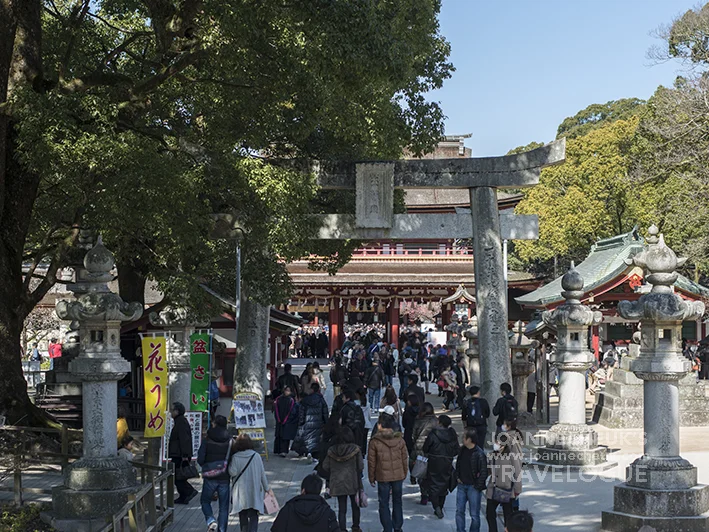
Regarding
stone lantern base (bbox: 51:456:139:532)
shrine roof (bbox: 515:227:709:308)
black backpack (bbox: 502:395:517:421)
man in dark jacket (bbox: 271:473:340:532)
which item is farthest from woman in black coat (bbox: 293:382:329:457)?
shrine roof (bbox: 515:227:709:308)

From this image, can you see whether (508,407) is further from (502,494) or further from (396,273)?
(396,273)

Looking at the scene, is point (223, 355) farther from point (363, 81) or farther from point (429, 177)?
point (363, 81)

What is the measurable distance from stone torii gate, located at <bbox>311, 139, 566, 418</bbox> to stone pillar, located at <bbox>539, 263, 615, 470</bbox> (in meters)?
2.81

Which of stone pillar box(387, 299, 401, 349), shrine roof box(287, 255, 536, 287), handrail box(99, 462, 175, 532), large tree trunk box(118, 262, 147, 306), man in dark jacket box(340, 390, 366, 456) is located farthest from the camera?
stone pillar box(387, 299, 401, 349)

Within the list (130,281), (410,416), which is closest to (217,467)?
A: (410,416)

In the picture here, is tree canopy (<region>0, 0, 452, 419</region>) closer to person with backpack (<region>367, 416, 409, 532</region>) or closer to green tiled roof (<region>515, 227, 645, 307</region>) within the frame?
person with backpack (<region>367, 416, 409, 532</region>)

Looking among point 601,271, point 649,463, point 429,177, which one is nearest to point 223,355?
point 429,177

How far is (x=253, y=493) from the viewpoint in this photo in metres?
10.2

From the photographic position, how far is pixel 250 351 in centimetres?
2169

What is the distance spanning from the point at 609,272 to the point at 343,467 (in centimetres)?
2355

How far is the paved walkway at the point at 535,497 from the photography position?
39.4ft

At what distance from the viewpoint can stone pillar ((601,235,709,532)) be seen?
427 inches

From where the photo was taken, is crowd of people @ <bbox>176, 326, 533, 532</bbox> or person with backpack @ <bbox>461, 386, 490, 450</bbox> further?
person with backpack @ <bbox>461, 386, 490, 450</bbox>

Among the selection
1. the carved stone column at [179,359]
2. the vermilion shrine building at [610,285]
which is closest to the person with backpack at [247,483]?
the carved stone column at [179,359]
